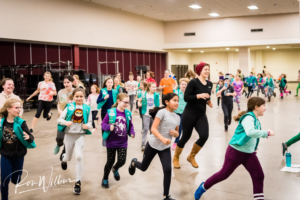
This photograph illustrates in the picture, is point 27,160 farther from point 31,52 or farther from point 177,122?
point 31,52

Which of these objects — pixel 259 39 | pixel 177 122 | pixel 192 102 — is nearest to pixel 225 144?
pixel 192 102

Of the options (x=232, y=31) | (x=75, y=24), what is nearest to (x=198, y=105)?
(x=75, y=24)

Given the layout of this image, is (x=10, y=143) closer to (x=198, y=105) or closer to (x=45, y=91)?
Answer: (x=198, y=105)

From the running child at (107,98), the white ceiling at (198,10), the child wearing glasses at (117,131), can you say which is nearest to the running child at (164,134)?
the child wearing glasses at (117,131)

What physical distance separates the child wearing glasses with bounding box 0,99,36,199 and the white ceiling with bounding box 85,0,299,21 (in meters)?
18.9

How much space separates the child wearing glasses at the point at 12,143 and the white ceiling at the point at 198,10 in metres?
18.9

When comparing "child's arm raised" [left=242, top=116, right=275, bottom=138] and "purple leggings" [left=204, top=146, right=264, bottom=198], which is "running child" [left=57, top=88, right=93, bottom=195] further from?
"child's arm raised" [left=242, top=116, right=275, bottom=138]

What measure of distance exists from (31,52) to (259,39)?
19190mm

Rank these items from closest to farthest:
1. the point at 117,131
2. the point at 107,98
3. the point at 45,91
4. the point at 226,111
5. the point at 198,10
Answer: the point at 117,131 < the point at 107,98 < the point at 45,91 < the point at 226,111 < the point at 198,10

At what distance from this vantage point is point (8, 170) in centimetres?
405

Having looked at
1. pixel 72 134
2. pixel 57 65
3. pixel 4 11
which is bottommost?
pixel 72 134

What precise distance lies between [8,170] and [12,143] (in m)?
0.33

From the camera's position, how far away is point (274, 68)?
40469mm

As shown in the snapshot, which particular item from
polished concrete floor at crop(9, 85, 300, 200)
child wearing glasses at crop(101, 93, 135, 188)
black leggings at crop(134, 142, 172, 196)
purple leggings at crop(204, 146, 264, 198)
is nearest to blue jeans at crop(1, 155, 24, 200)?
polished concrete floor at crop(9, 85, 300, 200)
